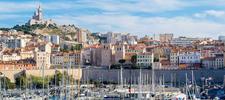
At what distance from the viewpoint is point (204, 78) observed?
1529 inches

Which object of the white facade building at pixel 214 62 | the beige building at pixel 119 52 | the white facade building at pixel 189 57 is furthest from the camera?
the beige building at pixel 119 52

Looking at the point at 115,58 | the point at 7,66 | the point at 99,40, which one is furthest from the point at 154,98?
the point at 99,40

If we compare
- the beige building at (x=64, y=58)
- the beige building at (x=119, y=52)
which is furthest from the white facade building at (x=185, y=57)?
the beige building at (x=64, y=58)

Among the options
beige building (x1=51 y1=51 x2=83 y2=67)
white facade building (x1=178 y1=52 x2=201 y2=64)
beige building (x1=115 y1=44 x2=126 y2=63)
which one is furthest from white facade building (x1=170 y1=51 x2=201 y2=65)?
beige building (x1=51 y1=51 x2=83 y2=67)

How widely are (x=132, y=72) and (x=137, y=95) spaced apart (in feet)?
61.1

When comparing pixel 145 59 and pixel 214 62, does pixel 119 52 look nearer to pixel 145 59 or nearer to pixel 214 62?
pixel 145 59

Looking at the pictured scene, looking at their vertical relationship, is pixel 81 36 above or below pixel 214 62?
above

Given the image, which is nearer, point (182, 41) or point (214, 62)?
point (214, 62)

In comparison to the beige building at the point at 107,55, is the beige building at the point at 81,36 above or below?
above

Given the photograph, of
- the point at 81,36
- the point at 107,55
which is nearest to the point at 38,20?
the point at 81,36

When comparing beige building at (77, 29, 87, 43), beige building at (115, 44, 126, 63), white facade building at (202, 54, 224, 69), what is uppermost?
beige building at (77, 29, 87, 43)

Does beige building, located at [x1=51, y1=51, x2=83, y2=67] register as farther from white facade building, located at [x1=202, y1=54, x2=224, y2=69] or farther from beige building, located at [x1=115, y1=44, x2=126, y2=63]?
white facade building, located at [x1=202, y1=54, x2=224, y2=69]

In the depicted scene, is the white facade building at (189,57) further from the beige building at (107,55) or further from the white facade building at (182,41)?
the white facade building at (182,41)

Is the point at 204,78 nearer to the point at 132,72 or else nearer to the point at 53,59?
the point at 132,72
